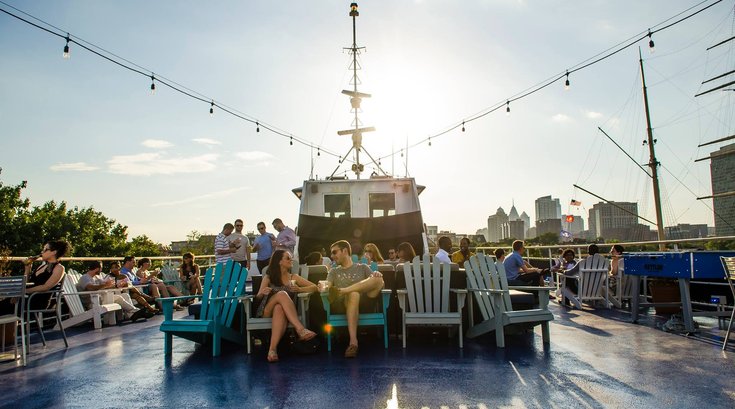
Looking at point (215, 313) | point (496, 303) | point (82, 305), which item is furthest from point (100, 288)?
point (496, 303)

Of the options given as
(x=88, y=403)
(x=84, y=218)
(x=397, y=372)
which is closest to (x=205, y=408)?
(x=88, y=403)

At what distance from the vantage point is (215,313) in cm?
542

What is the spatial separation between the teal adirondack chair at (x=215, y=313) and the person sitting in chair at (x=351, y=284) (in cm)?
107

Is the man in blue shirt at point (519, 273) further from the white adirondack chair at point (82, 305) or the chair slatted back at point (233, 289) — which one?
the white adirondack chair at point (82, 305)

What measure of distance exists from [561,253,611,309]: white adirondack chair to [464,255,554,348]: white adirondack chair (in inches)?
146

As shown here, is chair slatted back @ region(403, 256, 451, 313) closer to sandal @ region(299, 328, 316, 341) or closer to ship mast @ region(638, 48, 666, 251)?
sandal @ region(299, 328, 316, 341)

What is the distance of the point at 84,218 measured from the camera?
4644 cm

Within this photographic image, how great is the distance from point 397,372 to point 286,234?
20.1 feet

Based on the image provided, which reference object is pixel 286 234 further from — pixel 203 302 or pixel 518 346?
pixel 518 346

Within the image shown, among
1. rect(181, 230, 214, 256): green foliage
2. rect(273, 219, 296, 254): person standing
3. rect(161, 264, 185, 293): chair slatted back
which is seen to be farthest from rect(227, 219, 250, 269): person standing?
rect(181, 230, 214, 256): green foliage

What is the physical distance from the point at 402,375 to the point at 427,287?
65.7 inches

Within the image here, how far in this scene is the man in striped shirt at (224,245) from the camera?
405 inches

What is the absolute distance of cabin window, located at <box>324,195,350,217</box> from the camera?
1163 centimetres

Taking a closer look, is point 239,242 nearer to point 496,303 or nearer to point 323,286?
point 323,286
